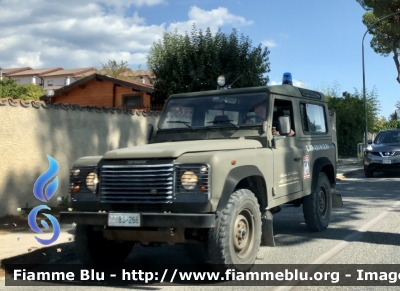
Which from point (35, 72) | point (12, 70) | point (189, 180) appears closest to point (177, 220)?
point (189, 180)

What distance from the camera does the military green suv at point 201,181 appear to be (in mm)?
4832

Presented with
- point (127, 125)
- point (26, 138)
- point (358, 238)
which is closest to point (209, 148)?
point (358, 238)

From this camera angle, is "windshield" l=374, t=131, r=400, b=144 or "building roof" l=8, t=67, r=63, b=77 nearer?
"windshield" l=374, t=131, r=400, b=144

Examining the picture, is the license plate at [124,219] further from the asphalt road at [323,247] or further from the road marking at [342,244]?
the road marking at [342,244]

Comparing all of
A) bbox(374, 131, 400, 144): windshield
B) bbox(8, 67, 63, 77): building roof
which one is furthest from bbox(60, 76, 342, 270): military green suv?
bbox(8, 67, 63, 77): building roof

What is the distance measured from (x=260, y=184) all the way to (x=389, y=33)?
31317 millimetres

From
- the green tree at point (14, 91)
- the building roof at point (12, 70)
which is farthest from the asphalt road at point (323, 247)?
the building roof at point (12, 70)

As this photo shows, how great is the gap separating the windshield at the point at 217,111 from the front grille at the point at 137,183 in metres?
1.65

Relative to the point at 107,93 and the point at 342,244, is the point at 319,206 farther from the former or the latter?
the point at 107,93

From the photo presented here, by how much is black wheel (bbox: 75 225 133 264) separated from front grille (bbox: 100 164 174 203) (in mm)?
606

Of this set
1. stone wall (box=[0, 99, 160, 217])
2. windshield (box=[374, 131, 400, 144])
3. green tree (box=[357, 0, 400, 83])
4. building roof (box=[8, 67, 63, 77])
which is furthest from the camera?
building roof (box=[8, 67, 63, 77])

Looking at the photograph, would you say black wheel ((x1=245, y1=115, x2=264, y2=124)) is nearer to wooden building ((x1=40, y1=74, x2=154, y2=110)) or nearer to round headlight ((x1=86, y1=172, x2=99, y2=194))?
round headlight ((x1=86, y1=172, x2=99, y2=194))

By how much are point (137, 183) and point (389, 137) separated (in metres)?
14.3

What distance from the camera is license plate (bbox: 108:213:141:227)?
4.86 m
